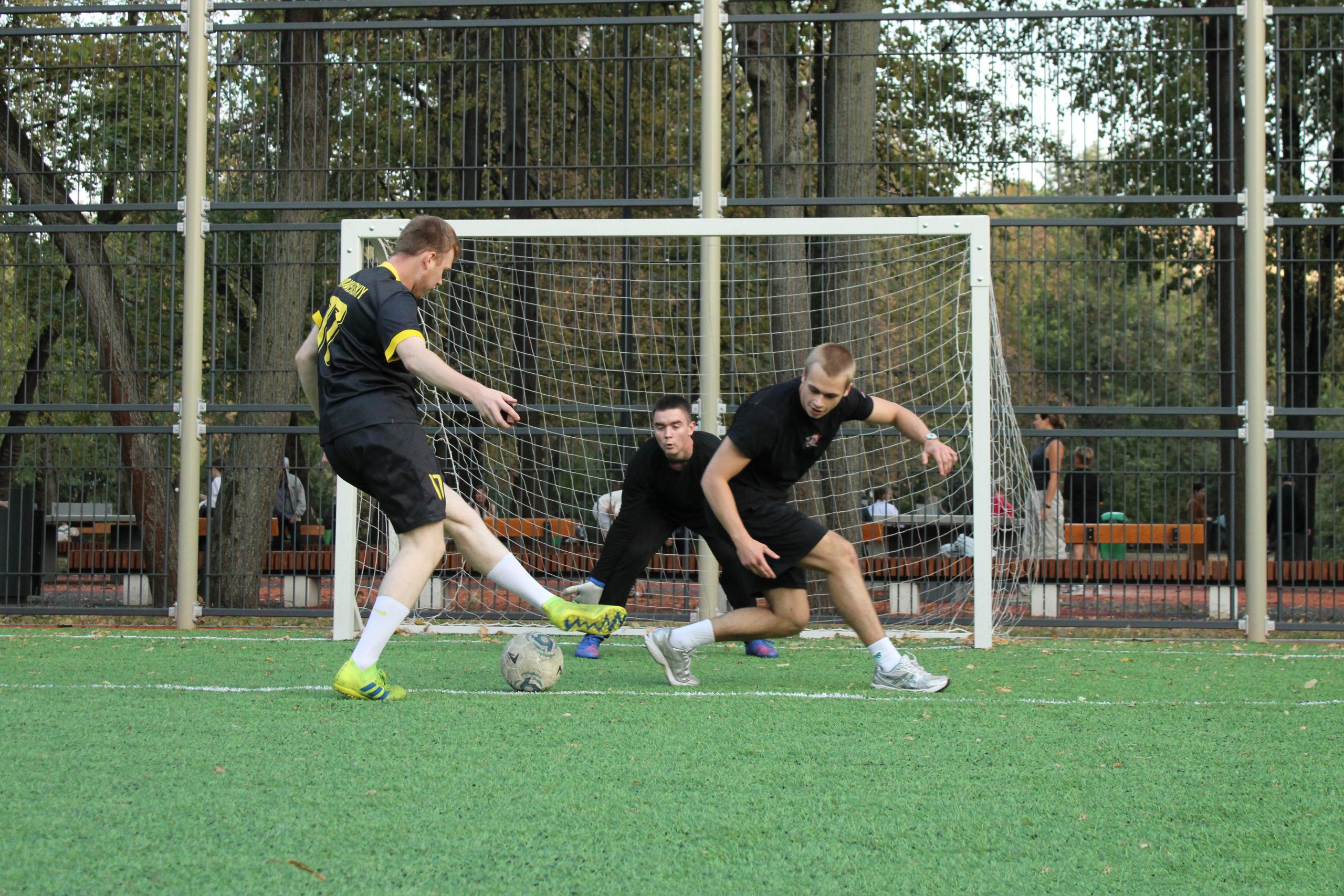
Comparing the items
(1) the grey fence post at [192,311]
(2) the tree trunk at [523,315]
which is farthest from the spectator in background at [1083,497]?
(1) the grey fence post at [192,311]

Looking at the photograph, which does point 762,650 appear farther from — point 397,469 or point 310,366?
point 310,366

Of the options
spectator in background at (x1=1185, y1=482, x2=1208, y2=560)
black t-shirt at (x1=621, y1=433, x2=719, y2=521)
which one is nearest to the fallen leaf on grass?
black t-shirt at (x1=621, y1=433, x2=719, y2=521)

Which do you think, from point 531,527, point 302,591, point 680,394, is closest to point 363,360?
point 531,527

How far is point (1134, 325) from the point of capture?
9.75m

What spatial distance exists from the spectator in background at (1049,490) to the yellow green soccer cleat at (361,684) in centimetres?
554

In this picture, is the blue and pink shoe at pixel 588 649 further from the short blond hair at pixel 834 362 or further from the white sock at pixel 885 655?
the short blond hair at pixel 834 362

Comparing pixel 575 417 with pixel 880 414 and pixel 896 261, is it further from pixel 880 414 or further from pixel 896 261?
pixel 880 414

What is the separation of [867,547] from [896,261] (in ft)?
6.97

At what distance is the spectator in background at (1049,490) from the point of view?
938 centimetres

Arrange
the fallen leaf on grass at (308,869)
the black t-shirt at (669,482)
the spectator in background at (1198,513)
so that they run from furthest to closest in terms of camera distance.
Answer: the spectator in background at (1198,513) < the black t-shirt at (669,482) < the fallen leaf on grass at (308,869)

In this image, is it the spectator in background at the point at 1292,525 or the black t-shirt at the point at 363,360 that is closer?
the black t-shirt at the point at 363,360

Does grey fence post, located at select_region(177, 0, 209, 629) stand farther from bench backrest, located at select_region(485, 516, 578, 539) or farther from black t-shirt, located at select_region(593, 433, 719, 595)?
black t-shirt, located at select_region(593, 433, 719, 595)

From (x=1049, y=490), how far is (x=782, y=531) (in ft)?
13.8

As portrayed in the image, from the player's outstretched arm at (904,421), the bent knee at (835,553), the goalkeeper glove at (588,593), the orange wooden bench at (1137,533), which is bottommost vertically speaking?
the goalkeeper glove at (588,593)
